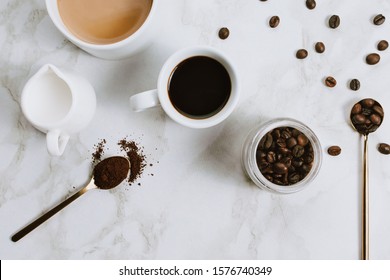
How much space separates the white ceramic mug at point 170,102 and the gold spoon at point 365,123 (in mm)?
342

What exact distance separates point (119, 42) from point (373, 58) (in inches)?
24.4

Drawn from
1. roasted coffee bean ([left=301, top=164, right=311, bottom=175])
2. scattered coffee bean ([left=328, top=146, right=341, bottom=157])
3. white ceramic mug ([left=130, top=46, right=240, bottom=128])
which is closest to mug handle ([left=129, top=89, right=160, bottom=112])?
white ceramic mug ([left=130, top=46, right=240, bottom=128])

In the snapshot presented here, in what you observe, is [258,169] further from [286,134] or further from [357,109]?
[357,109]

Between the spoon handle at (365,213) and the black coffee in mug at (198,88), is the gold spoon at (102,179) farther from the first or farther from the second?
the spoon handle at (365,213)

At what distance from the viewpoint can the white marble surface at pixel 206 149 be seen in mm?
1065

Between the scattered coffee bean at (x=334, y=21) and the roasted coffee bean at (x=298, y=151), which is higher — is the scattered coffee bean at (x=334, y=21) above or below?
above

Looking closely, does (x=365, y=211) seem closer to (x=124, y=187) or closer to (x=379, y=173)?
(x=379, y=173)

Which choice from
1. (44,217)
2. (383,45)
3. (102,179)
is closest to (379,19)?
(383,45)

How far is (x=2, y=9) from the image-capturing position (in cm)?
107

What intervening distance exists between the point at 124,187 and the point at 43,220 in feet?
0.68

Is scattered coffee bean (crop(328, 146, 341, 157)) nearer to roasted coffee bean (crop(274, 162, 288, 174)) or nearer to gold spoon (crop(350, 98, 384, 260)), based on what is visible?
gold spoon (crop(350, 98, 384, 260))

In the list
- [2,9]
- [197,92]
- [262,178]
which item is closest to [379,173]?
[262,178]

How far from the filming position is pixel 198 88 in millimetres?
972

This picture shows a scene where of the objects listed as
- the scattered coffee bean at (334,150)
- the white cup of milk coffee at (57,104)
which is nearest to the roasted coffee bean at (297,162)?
the scattered coffee bean at (334,150)
